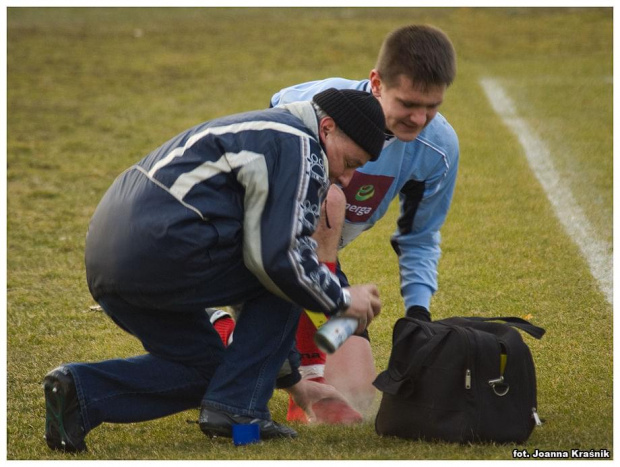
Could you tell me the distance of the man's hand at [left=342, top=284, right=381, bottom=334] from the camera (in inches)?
155

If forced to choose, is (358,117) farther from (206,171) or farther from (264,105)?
(264,105)

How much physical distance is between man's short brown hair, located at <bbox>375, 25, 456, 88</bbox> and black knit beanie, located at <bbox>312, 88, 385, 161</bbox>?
0.72m

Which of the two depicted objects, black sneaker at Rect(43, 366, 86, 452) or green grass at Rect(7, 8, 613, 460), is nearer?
black sneaker at Rect(43, 366, 86, 452)

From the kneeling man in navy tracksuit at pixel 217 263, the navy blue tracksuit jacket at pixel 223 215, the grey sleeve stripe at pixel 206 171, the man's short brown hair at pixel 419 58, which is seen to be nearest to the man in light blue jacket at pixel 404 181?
the man's short brown hair at pixel 419 58

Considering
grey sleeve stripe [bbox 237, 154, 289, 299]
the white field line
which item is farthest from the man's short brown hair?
the white field line

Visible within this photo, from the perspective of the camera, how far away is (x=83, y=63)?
1608 cm

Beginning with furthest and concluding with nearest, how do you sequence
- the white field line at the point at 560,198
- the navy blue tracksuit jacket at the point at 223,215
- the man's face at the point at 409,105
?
the white field line at the point at 560,198
the man's face at the point at 409,105
the navy blue tracksuit jacket at the point at 223,215

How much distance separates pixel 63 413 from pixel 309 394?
110 cm

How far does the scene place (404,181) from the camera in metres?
5.12

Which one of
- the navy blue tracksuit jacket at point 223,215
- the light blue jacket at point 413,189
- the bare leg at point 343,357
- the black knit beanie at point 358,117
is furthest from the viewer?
the light blue jacket at point 413,189

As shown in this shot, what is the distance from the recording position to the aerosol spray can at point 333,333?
12.3ft

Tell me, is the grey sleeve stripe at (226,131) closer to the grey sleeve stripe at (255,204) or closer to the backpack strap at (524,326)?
the grey sleeve stripe at (255,204)

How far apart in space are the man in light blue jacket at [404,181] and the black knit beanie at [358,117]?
73 cm

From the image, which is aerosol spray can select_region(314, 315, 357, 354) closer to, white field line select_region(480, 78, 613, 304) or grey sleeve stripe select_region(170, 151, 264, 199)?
grey sleeve stripe select_region(170, 151, 264, 199)
